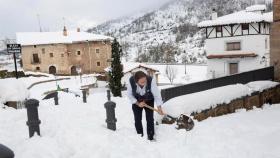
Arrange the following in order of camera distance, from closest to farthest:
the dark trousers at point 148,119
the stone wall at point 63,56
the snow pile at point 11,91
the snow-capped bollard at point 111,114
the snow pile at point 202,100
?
the dark trousers at point 148,119 < the snow-capped bollard at point 111,114 < the snow pile at point 202,100 < the snow pile at point 11,91 < the stone wall at point 63,56

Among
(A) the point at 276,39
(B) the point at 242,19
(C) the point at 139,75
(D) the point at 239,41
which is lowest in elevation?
(C) the point at 139,75

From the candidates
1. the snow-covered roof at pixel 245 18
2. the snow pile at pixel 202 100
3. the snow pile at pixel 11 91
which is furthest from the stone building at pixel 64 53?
the snow pile at pixel 202 100

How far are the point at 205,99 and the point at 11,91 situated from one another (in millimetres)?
7527

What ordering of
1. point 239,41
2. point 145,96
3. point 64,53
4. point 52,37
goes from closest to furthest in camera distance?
point 145,96, point 239,41, point 64,53, point 52,37

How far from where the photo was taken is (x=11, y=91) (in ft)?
43.4

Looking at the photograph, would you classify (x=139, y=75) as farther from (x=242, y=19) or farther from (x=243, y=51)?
(x=243, y=51)

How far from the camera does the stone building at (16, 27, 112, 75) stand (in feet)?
174

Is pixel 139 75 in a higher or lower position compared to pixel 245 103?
higher

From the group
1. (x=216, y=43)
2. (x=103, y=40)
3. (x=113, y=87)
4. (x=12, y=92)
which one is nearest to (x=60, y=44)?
(x=103, y=40)

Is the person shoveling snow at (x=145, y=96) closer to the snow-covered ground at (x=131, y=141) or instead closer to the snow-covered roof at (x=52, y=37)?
the snow-covered ground at (x=131, y=141)

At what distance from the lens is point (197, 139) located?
7.40 m

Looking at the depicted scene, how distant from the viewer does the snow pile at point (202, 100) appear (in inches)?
366

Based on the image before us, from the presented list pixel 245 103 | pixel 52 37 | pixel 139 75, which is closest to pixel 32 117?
pixel 139 75

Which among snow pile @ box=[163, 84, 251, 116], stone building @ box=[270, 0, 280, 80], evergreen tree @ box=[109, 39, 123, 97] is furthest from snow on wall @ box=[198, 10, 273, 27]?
snow pile @ box=[163, 84, 251, 116]
